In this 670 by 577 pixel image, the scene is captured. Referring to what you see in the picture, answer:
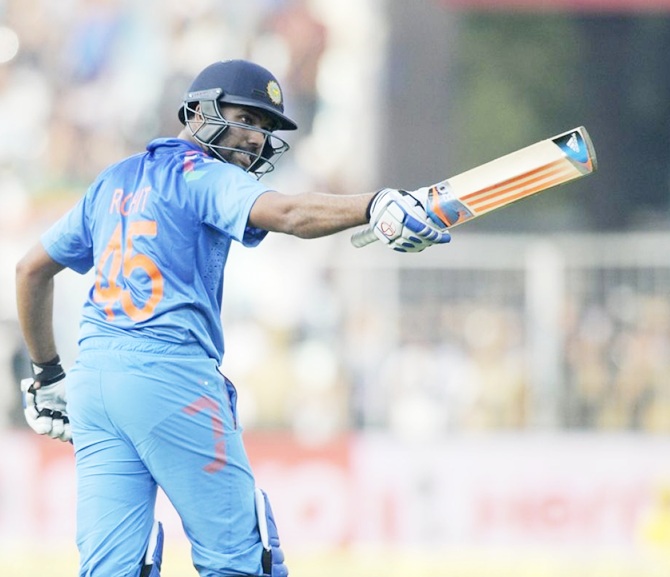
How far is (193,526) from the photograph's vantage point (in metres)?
4.95

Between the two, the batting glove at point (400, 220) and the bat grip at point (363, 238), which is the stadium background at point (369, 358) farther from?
the batting glove at point (400, 220)

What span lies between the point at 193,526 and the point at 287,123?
1.47m

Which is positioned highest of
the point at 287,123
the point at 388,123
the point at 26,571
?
the point at 388,123

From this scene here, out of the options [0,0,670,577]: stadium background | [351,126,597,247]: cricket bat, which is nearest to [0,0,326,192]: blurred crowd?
[0,0,670,577]: stadium background

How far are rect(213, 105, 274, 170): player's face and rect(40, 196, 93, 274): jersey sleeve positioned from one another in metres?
0.57

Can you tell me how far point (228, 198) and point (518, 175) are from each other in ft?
3.08

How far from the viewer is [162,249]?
16.3 ft

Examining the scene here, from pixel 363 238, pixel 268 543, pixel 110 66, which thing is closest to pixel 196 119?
pixel 363 238

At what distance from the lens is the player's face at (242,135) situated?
203 inches

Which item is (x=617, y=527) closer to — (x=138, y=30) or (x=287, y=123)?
(x=287, y=123)

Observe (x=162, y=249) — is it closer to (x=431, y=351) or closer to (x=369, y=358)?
(x=369, y=358)

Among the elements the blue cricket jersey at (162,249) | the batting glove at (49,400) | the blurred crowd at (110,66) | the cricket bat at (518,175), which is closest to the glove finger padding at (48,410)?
the batting glove at (49,400)

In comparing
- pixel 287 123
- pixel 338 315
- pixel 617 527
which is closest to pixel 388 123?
pixel 338 315

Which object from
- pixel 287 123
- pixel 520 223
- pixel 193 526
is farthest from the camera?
pixel 520 223
